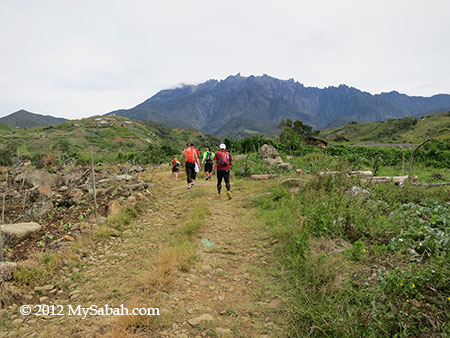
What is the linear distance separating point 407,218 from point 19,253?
326 inches

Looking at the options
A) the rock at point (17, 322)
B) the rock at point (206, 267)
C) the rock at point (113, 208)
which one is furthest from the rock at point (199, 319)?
the rock at point (113, 208)

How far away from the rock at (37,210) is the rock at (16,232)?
178 cm

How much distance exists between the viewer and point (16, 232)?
5637mm

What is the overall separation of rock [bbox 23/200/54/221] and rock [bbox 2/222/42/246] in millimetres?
1778

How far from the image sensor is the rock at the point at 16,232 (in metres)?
5.47

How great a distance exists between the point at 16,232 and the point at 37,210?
2.68m

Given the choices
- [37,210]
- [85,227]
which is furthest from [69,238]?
[37,210]

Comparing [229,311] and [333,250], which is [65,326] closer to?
[229,311]

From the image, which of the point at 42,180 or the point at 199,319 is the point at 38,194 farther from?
the point at 199,319

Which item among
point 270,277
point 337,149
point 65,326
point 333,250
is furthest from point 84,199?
point 337,149

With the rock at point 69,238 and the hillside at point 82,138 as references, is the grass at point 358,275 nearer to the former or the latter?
the rock at point 69,238

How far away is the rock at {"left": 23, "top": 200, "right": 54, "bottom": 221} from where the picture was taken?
7.52 metres

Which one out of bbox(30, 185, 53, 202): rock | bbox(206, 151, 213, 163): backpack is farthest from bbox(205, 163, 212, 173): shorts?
bbox(30, 185, 53, 202): rock

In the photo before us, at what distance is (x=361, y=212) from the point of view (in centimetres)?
502
